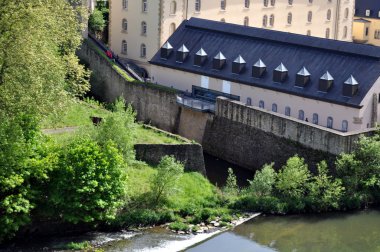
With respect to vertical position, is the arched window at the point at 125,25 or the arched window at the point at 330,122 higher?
the arched window at the point at 125,25

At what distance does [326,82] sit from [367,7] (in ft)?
136

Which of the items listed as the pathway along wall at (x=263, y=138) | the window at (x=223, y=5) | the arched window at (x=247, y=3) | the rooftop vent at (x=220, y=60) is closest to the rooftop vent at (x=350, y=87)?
the pathway along wall at (x=263, y=138)

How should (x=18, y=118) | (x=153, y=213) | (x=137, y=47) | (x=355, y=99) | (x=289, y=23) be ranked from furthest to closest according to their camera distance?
(x=289, y=23) → (x=137, y=47) → (x=355, y=99) → (x=153, y=213) → (x=18, y=118)

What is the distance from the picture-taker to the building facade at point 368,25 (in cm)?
9612

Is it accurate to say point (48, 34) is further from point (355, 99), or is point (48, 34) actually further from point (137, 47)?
point (137, 47)

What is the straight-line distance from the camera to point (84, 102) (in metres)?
62.1

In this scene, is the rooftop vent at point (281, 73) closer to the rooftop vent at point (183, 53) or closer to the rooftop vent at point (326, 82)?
the rooftop vent at point (326, 82)

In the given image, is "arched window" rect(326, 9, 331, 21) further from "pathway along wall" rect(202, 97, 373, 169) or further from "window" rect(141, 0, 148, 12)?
"pathway along wall" rect(202, 97, 373, 169)

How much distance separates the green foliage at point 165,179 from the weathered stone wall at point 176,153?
10.6 feet

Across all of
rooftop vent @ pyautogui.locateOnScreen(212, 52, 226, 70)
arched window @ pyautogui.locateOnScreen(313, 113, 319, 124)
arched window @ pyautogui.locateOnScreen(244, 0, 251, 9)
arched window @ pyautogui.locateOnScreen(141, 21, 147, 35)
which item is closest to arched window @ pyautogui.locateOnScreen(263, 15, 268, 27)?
arched window @ pyautogui.locateOnScreen(244, 0, 251, 9)

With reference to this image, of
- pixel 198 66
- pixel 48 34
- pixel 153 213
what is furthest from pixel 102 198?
pixel 198 66

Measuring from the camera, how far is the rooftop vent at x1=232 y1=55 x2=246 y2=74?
63.1 metres

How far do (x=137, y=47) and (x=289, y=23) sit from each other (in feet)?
54.1

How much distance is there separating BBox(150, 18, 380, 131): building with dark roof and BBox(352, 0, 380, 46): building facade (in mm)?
32286
